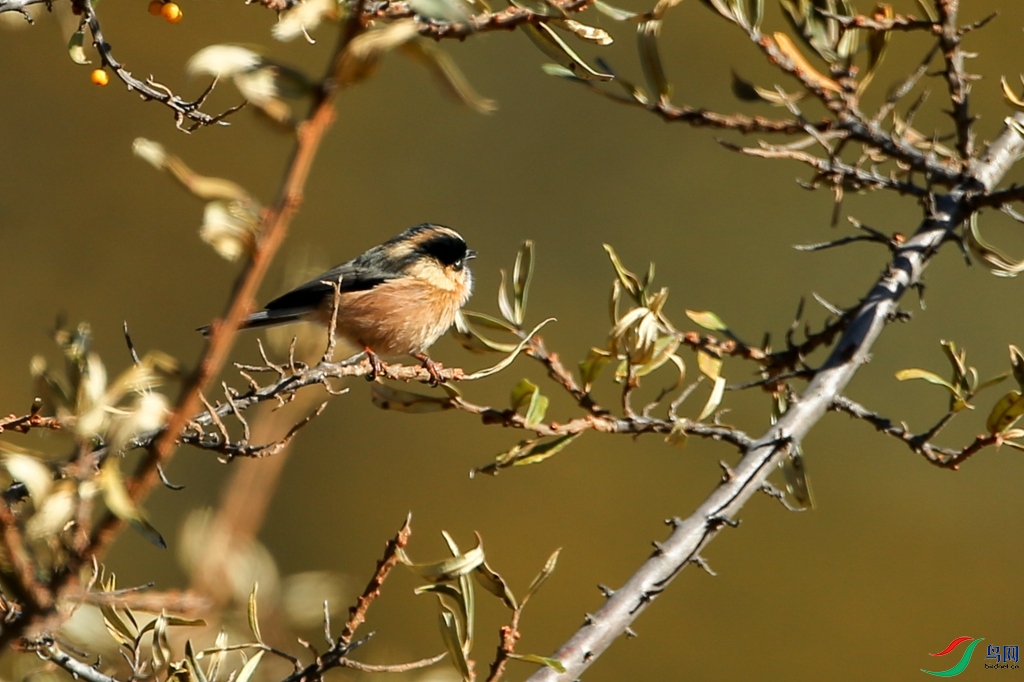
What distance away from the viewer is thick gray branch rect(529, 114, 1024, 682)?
59.5 inches

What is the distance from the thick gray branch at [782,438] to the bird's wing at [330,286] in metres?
2.23

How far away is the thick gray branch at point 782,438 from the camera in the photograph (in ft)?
4.96

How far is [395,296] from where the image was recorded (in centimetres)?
385

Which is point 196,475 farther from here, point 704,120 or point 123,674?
point 704,120

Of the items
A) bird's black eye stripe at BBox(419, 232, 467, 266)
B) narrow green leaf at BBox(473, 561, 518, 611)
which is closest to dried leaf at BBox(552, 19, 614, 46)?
narrow green leaf at BBox(473, 561, 518, 611)

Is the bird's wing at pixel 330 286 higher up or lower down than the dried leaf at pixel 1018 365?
lower down

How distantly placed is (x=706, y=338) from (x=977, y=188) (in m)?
0.60

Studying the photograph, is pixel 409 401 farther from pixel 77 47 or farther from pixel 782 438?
pixel 77 47

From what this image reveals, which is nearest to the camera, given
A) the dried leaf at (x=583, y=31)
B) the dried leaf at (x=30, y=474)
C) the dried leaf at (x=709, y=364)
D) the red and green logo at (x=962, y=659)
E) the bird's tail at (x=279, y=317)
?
the dried leaf at (x=30, y=474)

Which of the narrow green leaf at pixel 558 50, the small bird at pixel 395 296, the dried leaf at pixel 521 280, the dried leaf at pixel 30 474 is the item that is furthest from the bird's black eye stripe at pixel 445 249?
the dried leaf at pixel 30 474

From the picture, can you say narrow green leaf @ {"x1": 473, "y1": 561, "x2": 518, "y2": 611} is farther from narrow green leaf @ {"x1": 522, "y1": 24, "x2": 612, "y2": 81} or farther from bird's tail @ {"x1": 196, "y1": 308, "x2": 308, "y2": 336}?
bird's tail @ {"x1": 196, "y1": 308, "x2": 308, "y2": 336}

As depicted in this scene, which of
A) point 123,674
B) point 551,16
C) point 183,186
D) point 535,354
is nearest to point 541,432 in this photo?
point 535,354

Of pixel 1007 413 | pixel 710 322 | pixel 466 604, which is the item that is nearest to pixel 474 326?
pixel 710 322

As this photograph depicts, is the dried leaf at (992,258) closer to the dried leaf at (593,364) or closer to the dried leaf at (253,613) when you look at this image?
the dried leaf at (593,364)
